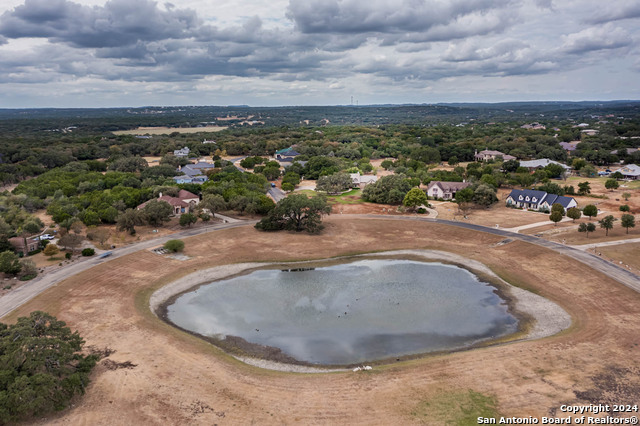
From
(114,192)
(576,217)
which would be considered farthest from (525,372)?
(114,192)

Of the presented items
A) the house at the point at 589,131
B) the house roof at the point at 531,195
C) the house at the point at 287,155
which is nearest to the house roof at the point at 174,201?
the house roof at the point at 531,195

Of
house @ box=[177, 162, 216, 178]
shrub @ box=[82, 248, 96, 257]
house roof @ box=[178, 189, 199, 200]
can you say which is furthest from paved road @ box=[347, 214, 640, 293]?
house @ box=[177, 162, 216, 178]

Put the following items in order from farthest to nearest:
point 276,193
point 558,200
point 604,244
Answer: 1. point 276,193
2. point 558,200
3. point 604,244

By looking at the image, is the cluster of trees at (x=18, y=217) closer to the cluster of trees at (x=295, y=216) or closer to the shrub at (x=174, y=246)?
the shrub at (x=174, y=246)

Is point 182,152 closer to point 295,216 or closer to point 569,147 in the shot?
point 295,216

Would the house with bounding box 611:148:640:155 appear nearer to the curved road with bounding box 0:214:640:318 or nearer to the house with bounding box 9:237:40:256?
the curved road with bounding box 0:214:640:318

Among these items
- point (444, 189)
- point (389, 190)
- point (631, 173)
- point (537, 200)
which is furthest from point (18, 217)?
point (631, 173)

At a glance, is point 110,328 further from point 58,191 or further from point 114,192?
point 58,191
